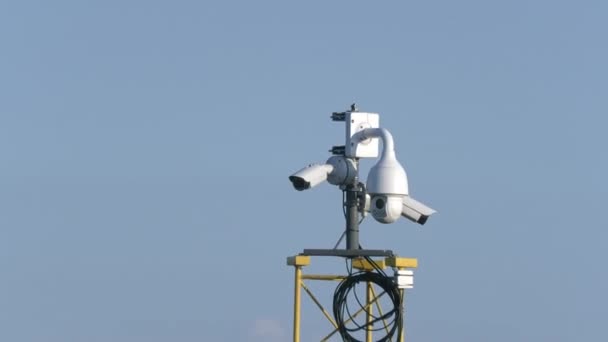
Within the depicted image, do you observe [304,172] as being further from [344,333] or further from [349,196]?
[344,333]

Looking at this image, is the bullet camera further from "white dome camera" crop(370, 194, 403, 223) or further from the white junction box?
"white dome camera" crop(370, 194, 403, 223)

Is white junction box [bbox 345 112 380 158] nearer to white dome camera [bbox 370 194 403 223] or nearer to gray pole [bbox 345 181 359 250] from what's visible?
gray pole [bbox 345 181 359 250]

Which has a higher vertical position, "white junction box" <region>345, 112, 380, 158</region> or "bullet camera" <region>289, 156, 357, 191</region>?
"white junction box" <region>345, 112, 380, 158</region>

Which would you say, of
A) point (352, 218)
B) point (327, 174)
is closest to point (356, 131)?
point (327, 174)

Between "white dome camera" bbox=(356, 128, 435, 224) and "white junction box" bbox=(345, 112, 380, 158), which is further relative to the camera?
"white junction box" bbox=(345, 112, 380, 158)

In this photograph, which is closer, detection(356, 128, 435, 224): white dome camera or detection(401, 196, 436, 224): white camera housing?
detection(356, 128, 435, 224): white dome camera

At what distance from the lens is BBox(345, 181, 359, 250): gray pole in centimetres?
3322

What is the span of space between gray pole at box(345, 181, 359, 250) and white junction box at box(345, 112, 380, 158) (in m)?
0.64

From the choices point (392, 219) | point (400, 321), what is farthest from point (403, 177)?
point (400, 321)

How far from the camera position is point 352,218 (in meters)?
33.2

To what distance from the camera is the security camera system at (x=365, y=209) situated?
106 ft

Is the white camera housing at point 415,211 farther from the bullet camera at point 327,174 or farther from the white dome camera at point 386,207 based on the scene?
the bullet camera at point 327,174

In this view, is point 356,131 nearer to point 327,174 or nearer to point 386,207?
point 327,174

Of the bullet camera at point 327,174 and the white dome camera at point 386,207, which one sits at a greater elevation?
the bullet camera at point 327,174
